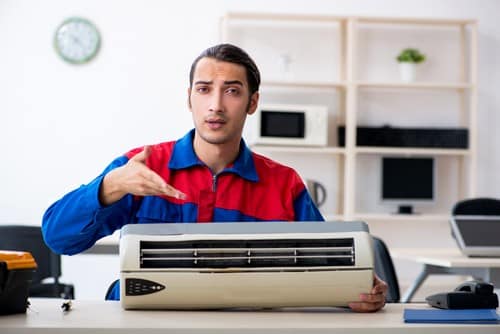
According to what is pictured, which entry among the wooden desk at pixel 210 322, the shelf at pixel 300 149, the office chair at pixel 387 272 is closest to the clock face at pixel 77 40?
the shelf at pixel 300 149

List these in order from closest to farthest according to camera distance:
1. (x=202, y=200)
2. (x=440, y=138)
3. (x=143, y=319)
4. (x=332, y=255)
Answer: (x=143, y=319)
(x=332, y=255)
(x=202, y=200)
(x=440, y=138)

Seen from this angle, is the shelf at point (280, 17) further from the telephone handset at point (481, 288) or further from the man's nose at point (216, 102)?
the telephone handset at point (481, 288)

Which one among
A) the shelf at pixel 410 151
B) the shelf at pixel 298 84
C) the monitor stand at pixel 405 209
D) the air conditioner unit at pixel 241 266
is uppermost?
the shelf at pixel 298 84

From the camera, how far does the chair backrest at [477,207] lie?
5.54m

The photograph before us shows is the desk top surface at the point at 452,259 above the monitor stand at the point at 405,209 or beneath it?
beneath

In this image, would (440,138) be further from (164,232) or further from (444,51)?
(164,232)

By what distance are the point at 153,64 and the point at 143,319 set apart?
16.1 feet

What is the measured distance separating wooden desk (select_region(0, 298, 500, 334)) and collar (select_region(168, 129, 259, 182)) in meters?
0.64

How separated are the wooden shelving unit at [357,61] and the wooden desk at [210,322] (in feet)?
14.9

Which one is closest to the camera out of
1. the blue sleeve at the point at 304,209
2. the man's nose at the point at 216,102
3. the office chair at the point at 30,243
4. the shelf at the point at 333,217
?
the man's nose at the point at 216,102

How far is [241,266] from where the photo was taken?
6.16 ft

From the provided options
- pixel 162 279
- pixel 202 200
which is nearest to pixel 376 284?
pixel 162 279

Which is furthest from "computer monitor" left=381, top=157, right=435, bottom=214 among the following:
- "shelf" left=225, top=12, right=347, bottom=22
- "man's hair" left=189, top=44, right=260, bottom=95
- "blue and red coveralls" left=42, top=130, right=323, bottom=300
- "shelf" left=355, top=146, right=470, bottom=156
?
"man's hair" left=189, top=44, right=260, bottom=95

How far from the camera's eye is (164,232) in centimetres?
190
